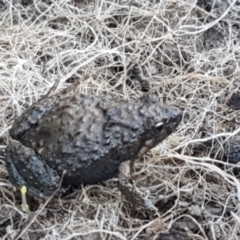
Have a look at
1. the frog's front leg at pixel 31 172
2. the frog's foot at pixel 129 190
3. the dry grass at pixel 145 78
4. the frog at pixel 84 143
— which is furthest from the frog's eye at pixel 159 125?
the frog's front leg at pixel 31 172

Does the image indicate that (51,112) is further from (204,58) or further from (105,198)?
(204,58)

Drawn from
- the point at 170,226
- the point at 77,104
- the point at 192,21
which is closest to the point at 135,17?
the point at 192,21

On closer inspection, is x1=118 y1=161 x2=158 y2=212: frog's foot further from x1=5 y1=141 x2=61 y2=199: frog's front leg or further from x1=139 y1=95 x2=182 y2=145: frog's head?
x1=5 y1=141 x2=61 y2=199: frog's front leg

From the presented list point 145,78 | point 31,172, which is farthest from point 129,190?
point 145,78

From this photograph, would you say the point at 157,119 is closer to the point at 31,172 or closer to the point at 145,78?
the point at 31,172

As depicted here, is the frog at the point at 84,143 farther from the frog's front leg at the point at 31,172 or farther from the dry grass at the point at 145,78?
the dry grass at the point at 145,78

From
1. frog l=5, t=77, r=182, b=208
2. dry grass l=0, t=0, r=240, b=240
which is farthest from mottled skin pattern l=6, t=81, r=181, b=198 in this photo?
dry grass l=0, t=0, r=240, b=240
